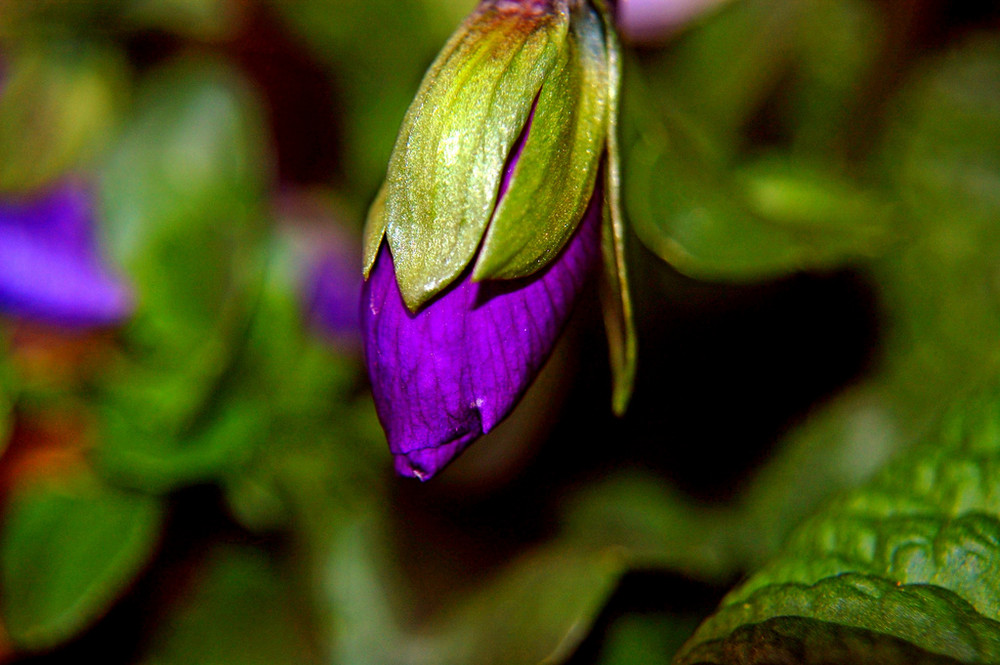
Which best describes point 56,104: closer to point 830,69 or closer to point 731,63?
point 731,63

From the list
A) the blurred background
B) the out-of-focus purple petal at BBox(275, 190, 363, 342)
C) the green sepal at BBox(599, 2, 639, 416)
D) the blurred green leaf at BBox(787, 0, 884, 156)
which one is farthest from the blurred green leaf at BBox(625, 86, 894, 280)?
the out-of-focus purple petal at BBox(275, 190, 363, 342)

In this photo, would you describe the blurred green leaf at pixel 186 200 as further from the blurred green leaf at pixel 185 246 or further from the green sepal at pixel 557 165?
the green sepal at pixel 557 165

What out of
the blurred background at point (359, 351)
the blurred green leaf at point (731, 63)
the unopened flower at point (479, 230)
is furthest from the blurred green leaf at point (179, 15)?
the unopened flower at point (479, 230)

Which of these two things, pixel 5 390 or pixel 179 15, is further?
pixel 179 15

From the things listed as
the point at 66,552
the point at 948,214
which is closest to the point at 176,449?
the point at 66,552

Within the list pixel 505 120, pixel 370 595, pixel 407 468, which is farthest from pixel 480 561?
pixel 505 120
